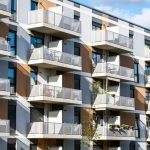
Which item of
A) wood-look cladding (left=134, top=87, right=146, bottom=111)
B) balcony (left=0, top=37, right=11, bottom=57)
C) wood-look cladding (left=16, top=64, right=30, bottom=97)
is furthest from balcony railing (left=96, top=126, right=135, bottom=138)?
balcony (left=0, top=37, right=11, bottom=57)

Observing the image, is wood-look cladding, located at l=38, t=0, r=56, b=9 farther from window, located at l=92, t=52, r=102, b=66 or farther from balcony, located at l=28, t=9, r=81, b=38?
window, located at l=92, t=52, r=102, b=66

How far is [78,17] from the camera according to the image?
48.7 metres

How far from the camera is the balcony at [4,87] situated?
3797 centimetres

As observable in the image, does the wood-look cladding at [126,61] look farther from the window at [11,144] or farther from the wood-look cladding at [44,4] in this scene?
the window at [11,144]

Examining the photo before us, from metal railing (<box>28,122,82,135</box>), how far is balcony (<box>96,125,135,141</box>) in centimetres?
469

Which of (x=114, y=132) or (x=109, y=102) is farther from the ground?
(x=109, y=102)

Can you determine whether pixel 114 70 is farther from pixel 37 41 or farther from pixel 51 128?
pixel 51 128

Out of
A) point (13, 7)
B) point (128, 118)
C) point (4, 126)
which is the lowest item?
point (128, 118)

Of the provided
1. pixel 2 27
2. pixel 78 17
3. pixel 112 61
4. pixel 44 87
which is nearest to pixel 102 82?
pixel 112 61

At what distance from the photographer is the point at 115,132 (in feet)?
160

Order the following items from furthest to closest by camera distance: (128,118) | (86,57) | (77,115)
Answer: (128,118), (86,57), (77,115)

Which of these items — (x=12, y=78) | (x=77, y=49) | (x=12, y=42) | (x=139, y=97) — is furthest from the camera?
(x=139, y=97)

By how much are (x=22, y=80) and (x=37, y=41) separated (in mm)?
3886

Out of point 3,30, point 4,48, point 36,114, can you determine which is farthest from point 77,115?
point 4,48
